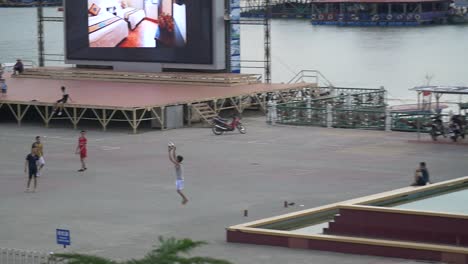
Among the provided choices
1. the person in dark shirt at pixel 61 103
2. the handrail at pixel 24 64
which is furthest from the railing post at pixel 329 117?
the handrail at pixel 24 64

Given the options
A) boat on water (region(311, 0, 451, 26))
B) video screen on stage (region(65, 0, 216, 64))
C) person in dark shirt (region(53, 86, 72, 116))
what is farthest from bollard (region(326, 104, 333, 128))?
boat on water (region(311, 0, 451, 26))

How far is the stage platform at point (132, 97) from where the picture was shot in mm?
37125

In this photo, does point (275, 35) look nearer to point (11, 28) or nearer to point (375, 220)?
point (11, 28)

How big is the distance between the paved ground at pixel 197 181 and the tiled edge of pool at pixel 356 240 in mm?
191

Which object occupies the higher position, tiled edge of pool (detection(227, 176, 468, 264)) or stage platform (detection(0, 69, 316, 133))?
stage platform (detection(0, 69, 316, 133))

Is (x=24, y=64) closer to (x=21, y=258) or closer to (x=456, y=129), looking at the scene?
(x=456, y=129)

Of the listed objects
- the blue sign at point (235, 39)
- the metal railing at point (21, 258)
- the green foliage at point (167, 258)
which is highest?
the blue sign at point (235, 39)

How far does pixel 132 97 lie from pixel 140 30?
219 inches

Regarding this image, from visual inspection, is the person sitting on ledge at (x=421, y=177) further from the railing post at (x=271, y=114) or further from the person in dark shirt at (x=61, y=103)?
the person in dark shirt at (x=61, y=103)

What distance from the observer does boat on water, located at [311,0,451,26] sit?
329 feet

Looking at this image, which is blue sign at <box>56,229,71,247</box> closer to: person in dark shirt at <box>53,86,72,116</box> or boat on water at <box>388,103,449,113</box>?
boat on water at <box>388,103,449,113</box>

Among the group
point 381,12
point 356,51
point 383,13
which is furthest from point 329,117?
point 381,12

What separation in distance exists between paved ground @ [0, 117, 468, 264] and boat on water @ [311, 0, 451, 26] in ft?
209

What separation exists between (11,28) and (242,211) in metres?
83.2
